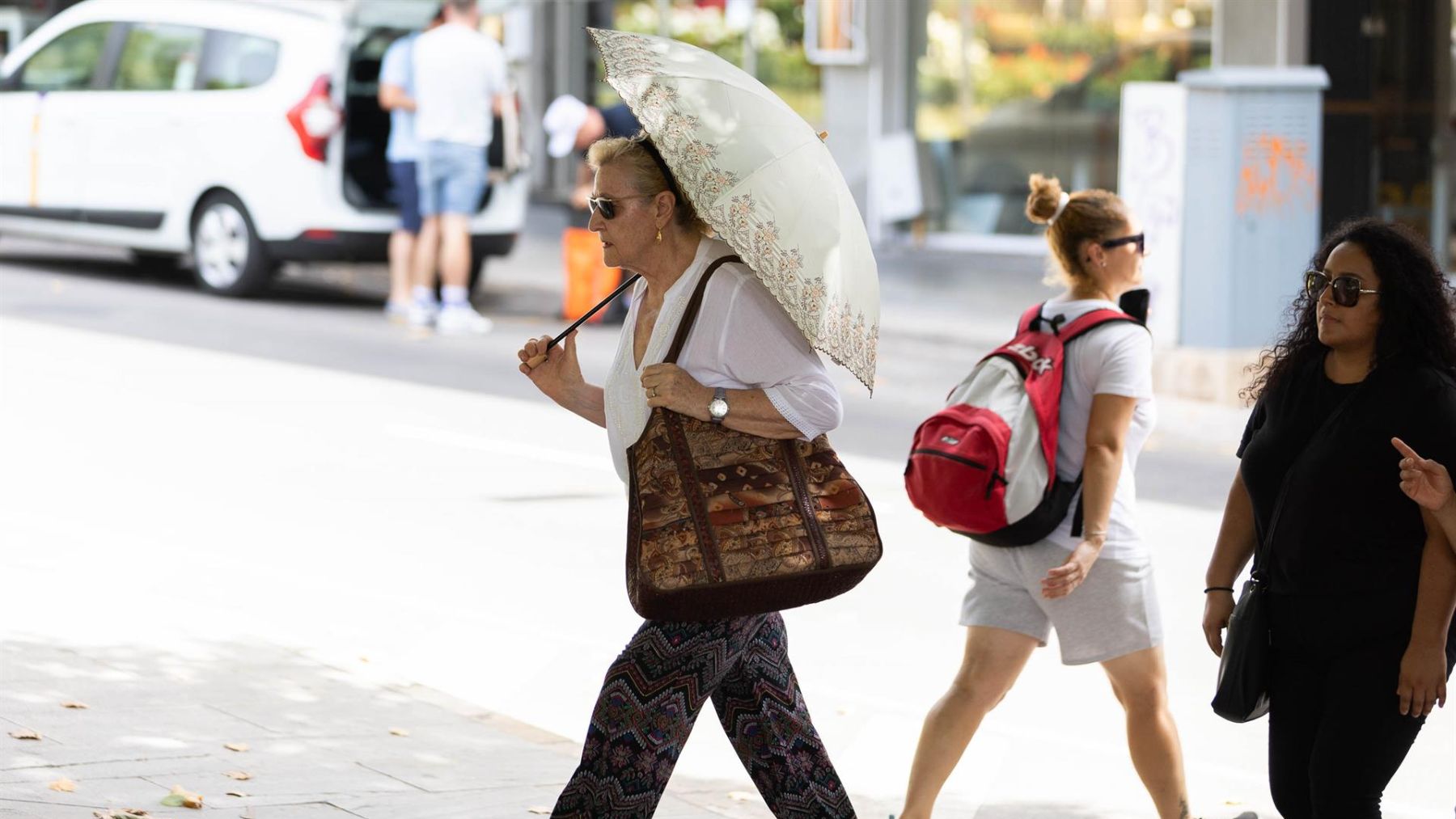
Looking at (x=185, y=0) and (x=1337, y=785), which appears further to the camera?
(x=185, y=0)

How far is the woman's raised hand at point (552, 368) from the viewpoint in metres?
4.54

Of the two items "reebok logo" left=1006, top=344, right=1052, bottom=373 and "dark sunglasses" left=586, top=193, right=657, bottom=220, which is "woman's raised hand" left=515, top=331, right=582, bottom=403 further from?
"reebok logo" left=1006, top=344, right=1052, bottom=373

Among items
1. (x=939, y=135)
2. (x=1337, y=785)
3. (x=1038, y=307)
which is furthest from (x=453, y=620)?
(x=939, y=135)

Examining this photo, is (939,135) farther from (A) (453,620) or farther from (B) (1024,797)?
(B) (1024,797)

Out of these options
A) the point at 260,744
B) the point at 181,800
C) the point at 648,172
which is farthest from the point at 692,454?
the point at 260,744

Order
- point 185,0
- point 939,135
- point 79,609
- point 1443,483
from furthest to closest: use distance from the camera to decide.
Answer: point 939,135 → point 185,0 → point 79,609 → point 1443,483

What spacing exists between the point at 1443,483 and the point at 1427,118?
14430 mm

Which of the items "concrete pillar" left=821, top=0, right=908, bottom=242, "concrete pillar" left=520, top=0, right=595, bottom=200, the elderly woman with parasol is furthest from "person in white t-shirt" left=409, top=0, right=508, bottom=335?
the elderly woman with parasol

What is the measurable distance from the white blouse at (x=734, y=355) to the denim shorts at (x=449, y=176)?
10993mm

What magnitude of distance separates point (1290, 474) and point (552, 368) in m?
1.50

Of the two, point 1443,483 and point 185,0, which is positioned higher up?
point 185,0

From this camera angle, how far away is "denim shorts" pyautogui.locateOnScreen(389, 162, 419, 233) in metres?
15.2

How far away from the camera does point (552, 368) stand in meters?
4.55

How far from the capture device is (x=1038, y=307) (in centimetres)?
522
